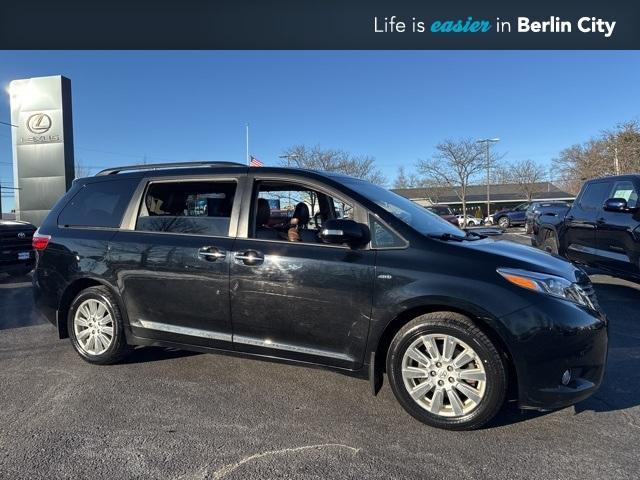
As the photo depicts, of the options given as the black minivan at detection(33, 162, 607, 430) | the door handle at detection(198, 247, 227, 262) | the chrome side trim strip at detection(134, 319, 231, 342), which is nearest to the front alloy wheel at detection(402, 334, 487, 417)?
the black minivan at detection(33, 162, 607, 430)

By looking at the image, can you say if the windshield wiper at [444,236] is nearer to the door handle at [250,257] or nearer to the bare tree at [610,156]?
the door handle at [250,257]

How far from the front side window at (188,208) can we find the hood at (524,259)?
1981 millimetres

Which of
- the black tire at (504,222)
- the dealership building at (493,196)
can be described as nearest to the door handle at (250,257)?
the black tire at (504,222)

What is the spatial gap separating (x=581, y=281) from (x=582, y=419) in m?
0.96

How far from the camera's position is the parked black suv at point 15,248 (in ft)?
29.8

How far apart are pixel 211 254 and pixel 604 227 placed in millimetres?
6316

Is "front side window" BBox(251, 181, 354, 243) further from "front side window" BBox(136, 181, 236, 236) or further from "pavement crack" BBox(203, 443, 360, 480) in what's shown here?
"pavement crack" BBox(203, 443, 360, 480)

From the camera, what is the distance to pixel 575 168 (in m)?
33.1

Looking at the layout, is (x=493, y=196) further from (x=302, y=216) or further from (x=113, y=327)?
(x=113, y=327)

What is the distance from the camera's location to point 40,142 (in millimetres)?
19531

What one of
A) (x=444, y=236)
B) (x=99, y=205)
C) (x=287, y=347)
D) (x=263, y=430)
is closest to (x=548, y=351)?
(x=444, y=236)

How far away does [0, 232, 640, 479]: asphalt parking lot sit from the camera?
8.76ft

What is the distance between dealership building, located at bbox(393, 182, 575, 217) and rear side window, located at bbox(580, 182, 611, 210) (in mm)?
45644
